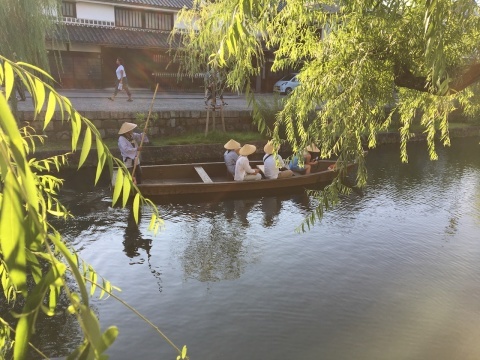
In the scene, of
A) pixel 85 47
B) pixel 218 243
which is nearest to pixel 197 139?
pixel 218 243

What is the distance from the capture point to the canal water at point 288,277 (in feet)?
16.2

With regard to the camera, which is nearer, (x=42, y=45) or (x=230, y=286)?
(x=230, y=286)

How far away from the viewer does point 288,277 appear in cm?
630

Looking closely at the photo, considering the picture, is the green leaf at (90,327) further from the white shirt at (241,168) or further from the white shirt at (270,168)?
the white shirt at (270,168)

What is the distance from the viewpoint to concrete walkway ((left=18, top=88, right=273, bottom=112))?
15344mm

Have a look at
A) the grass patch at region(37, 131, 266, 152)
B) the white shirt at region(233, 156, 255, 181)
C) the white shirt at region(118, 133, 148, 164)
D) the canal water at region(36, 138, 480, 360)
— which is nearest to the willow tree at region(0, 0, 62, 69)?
the grass patch at region(37, 131, 266, 152)

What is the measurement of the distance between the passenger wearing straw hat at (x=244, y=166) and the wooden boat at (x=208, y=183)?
0.21m

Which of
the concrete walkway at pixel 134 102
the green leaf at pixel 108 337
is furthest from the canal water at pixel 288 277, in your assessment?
the concrete walkway at pixel 134 102

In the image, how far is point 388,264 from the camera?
6.79 metres

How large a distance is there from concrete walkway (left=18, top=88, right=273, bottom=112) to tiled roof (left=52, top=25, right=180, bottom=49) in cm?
222

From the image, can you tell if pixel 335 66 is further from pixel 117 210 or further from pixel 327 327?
pixel 117 210

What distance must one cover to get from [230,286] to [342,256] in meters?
2.04

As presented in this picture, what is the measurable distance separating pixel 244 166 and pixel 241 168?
8 centimetres

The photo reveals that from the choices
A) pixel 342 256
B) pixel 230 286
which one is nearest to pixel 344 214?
pixel 342 256
